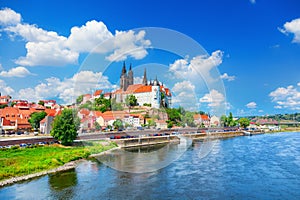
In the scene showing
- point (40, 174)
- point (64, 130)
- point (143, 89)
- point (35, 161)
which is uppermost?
point (143, 89)

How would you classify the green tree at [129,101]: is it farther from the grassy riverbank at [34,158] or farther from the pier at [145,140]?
the grassy riverbank at [34,158]

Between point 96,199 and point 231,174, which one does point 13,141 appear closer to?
point 96,199

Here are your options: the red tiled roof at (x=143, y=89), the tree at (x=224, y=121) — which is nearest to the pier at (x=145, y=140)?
the red tiled roof at (x=143, y=89)

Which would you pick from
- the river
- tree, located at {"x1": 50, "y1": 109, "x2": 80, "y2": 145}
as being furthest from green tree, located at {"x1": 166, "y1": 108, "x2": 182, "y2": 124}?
the river

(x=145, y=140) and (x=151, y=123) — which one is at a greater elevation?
(x=151, y=123)

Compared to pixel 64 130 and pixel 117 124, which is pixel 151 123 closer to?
pixel 117 124

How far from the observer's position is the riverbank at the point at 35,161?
12137mm

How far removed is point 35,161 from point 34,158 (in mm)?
691

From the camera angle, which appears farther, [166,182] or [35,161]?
[35,161]

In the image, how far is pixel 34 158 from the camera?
49.1 feet

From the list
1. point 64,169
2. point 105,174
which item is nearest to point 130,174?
point 105,174

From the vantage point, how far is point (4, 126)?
30.5 m

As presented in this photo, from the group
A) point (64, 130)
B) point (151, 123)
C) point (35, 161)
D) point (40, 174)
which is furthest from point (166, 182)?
point (151, 123)

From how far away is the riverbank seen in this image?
12.1 m
